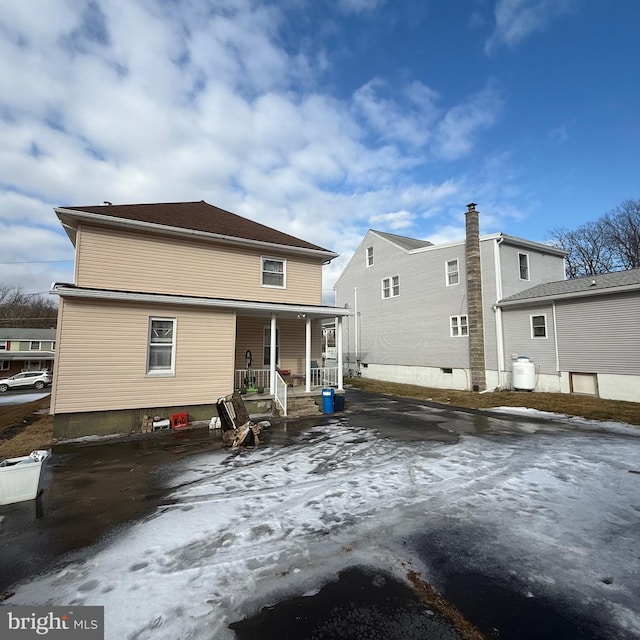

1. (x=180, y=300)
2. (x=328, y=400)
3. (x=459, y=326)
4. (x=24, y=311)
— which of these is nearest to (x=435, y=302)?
(x=459, y=326)

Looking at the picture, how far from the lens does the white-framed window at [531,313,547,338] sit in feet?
49.6

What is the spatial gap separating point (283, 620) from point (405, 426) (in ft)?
25.2

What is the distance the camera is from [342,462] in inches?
266

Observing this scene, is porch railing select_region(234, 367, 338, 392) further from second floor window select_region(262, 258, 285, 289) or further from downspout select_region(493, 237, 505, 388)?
downspout select_region(493, 237, 505, 388)

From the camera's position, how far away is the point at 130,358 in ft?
31.2

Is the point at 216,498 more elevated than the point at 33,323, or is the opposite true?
the point at 33,323

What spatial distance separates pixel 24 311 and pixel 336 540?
211ft

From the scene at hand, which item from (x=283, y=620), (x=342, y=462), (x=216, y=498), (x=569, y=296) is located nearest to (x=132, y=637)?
(x=283, y=620)

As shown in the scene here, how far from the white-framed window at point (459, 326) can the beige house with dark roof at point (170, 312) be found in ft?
27.0

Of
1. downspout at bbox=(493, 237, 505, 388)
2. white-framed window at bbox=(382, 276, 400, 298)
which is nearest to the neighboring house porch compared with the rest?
white-framed window at bbox=(382, 276, 400, 298)

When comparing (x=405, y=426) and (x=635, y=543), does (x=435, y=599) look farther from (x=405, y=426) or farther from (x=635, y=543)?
(x=405, y=426)

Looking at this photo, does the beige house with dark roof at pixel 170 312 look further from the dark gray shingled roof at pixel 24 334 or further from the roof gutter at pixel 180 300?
the dark gray shingled roof at pixel 24 334

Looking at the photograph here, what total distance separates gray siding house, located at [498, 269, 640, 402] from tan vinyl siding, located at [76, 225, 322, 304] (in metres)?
10.1
